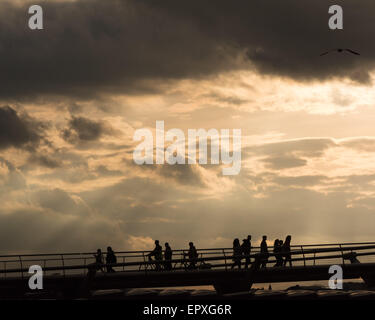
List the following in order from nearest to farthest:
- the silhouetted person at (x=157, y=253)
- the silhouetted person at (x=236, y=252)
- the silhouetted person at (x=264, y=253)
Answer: the silhouetted person at (x=264, y=253) < the silhouetted person at (x=236, y=252) < the silhouetted person at (x=157, y=253)

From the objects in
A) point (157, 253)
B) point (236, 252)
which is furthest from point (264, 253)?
point (157, 253)

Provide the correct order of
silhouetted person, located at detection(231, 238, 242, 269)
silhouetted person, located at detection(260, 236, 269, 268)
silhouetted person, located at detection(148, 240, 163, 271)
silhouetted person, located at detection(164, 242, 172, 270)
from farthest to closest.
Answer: silhouetted person, located at detection(148, 240, 163, 271) < silhouetted person, located at detection(164, 242, 172, 270) < silhouetted person, located at detection(231, 238, 242, 269) < silhouetted person, located at detection(260, 236, 269, 268)

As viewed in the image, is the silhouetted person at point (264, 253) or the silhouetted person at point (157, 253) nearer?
the silhouetted person at point (264, 253)

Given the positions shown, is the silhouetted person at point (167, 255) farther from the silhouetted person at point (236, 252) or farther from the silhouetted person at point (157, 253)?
the silhouetted person at point (236, 252)

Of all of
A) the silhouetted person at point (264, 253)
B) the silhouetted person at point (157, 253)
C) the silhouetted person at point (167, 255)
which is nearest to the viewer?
the silhouetted person at point (264, 253)

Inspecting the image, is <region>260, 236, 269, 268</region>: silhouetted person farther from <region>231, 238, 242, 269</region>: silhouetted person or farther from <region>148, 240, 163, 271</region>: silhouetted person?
<region>148, 240, 163, 271</region>: silhouetted person

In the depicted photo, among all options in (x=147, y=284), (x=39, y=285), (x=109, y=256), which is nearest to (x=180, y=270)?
(x=147, y=284)

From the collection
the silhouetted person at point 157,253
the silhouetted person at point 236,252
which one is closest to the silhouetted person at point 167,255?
the silhouetted person at point 157,253

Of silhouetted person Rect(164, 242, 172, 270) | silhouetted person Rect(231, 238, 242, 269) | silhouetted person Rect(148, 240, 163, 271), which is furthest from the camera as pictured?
silhouetted person Rect(148, 240, 163, 271)

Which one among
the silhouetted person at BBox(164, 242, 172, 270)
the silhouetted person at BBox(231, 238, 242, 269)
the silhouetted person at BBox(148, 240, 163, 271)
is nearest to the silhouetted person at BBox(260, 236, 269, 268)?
the silhouetted person at BBox(231, 238, 242, 269)
